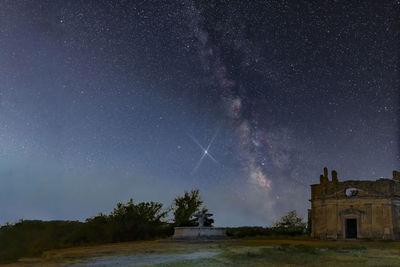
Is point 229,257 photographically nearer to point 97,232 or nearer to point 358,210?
point 97,232

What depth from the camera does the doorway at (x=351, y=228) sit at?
3444cm

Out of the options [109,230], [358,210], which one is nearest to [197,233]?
[109,230]

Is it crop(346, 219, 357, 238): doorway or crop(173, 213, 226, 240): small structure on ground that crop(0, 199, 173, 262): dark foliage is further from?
crop(346, 219, 357, 238): doorway

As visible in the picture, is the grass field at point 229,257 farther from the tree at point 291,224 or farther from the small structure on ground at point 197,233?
the tree at point 291,224

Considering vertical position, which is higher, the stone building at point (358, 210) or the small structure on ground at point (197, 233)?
the stone building at point (358, 210)

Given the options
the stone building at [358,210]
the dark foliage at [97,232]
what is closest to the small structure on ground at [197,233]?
the dark foliage at [97,232]

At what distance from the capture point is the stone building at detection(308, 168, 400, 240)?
Answer: 32.2 meters

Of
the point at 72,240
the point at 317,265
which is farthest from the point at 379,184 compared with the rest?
the point at 72,240

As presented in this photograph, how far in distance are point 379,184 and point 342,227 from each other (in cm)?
553

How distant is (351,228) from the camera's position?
115ft

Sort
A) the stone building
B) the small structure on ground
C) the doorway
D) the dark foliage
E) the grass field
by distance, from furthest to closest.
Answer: the doorway, the stone building, the dark foliage, the small structure on ground, the grass field

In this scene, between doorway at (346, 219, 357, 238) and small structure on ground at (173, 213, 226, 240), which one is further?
doorway at (346, 219, 357, 238)

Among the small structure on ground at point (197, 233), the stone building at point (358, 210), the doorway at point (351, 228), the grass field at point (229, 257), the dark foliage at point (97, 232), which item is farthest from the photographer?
the doorway at point (351, 228)

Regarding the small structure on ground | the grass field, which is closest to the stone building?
the small structure on ground
